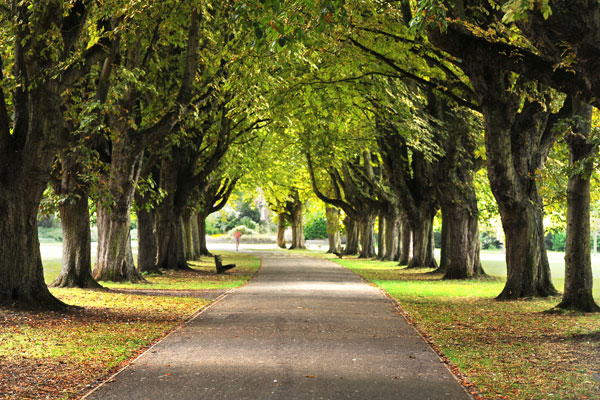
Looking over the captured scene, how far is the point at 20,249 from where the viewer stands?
44.1ft

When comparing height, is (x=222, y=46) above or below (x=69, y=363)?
above

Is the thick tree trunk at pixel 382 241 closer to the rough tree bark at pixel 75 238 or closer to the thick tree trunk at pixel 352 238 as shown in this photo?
the thick tree trunk at pixel 352 238

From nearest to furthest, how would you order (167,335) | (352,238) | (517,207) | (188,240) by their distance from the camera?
(167,335)
(517,207)
(188,240)
(352,238)

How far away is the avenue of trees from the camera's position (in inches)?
480

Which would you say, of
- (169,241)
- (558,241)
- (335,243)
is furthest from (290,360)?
(558,241)

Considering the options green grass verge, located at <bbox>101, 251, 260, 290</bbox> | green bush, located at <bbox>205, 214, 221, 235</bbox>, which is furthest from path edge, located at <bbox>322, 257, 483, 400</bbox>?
green bush, located at <bbox>205, 214, 221, 235</bbox>

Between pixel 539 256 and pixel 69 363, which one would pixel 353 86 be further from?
pixel 69 363

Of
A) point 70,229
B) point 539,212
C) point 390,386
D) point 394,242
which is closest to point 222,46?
point 70,229

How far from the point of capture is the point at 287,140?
129 ft

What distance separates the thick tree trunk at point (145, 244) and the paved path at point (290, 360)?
12737 mm

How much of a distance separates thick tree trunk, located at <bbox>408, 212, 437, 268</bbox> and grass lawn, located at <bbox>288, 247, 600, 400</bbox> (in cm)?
1305

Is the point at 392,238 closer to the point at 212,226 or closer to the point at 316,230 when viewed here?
the point at 316,230

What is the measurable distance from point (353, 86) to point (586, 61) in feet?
47.8

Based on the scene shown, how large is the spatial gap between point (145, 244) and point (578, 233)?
17456 mm
